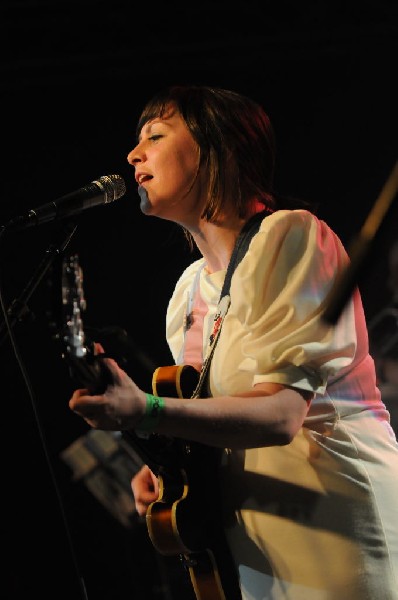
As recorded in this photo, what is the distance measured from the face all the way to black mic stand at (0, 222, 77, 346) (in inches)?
12.8

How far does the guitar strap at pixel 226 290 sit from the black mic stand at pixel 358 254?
945mm

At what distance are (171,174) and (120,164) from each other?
200 cm

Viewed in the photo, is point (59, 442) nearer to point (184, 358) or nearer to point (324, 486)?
point (184, 358)

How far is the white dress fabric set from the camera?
1.58m

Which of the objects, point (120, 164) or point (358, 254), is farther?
point (120, 164)

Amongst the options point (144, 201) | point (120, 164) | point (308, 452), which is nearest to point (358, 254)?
point (308, 452)

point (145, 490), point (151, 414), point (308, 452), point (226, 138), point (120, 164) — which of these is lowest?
point (145, 490)

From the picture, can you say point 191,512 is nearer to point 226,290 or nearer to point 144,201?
point 226,290

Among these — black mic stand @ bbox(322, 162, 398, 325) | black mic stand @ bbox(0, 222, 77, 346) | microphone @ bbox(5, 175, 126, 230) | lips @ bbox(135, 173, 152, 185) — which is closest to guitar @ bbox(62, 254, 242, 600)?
black mic stand @ bbox(0, 222, 77, 346)

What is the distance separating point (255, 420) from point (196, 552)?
47 cm

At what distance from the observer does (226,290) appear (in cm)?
194

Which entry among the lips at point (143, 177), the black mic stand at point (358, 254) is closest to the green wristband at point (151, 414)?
the black mic stand at point (358, 254)

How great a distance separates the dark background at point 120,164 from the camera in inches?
151

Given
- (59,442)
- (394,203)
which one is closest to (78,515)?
(59,442)
